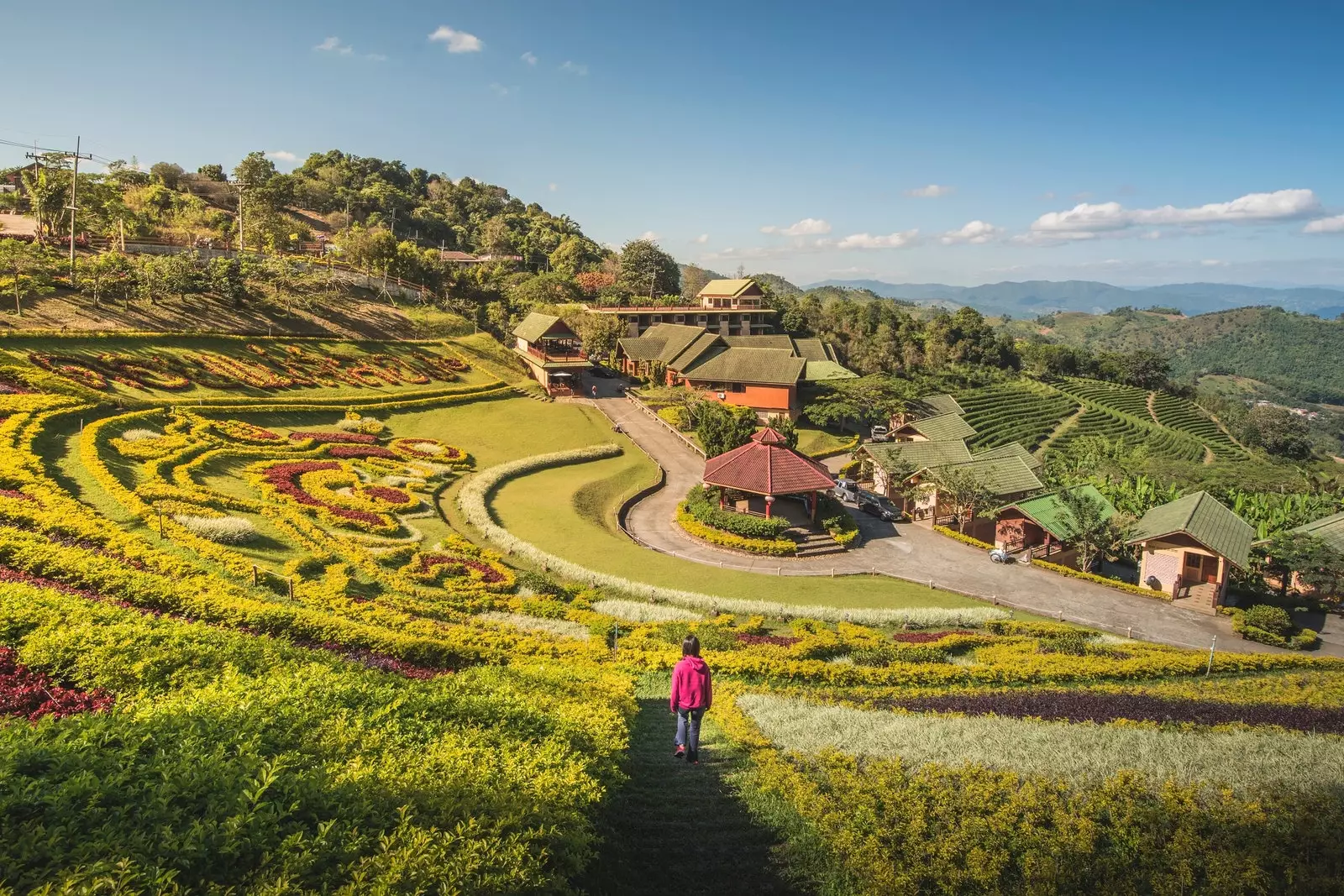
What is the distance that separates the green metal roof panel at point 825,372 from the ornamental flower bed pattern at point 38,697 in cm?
5325

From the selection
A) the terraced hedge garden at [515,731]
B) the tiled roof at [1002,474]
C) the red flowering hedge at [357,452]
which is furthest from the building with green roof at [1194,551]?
the red flowering hedge at [357,452]

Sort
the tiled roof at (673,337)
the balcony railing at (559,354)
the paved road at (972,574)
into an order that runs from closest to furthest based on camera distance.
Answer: the paved road at (972,574) → the balcony railing at (559,354) → the tiled roof at (673,337)

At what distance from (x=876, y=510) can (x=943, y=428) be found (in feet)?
43.3

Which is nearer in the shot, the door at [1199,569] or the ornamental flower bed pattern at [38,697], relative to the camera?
the ornamental flower bed pattern at [38,697]

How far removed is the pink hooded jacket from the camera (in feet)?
35.3

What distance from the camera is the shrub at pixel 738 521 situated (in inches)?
1219

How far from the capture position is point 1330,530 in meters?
32.3

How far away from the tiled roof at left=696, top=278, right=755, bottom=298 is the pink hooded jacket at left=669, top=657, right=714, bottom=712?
73.0m

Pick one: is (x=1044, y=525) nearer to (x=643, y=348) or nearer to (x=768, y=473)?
(x=768, y=473)

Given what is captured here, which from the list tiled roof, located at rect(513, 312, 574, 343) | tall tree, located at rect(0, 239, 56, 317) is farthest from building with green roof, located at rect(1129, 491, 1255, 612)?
tall tree, located at rect(0, 239, 56, 317)

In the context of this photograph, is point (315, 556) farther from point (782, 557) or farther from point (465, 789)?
point (782, 557)

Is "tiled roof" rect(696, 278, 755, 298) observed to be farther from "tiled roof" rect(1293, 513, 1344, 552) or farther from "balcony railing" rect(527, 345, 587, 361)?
"tiled roof" rect(1293, 513, 1344, 552)

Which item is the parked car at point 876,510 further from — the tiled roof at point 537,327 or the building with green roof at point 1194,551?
the tiled roof at point 537,327

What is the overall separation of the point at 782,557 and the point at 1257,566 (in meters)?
21.1
